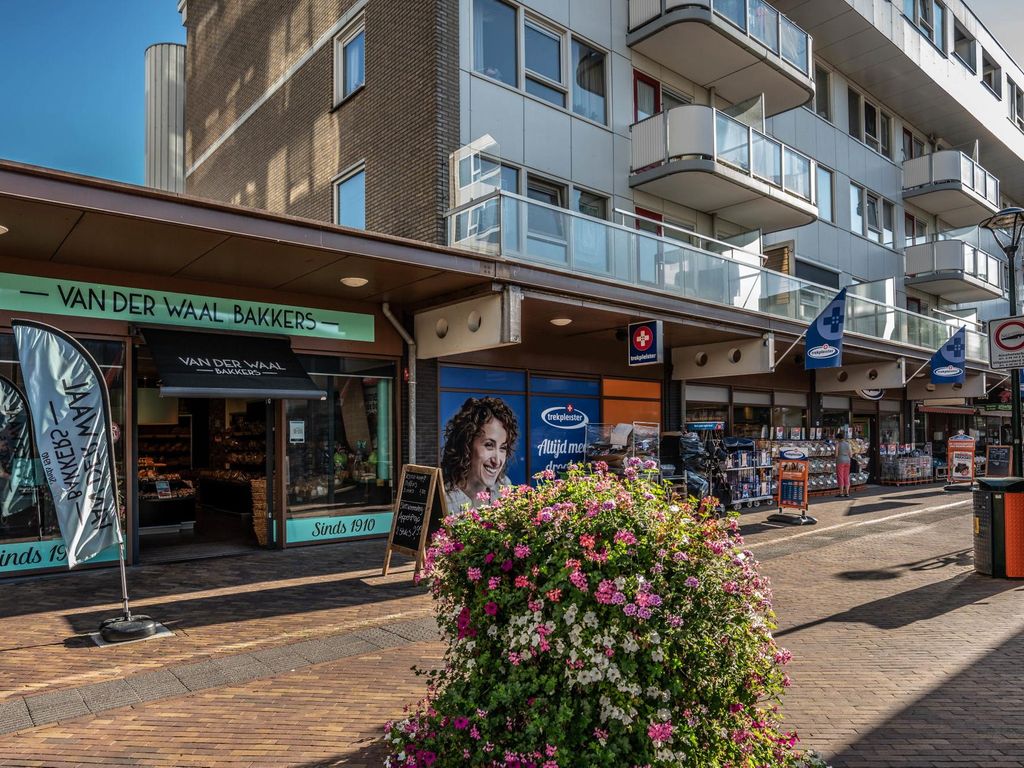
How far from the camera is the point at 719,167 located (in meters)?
14.9

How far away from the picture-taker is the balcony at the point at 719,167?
1473cm

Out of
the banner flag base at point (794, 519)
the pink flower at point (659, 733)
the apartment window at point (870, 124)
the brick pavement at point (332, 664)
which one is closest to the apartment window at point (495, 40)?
the brick pavement at point (332, 664)

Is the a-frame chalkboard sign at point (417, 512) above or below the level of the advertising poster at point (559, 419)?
below

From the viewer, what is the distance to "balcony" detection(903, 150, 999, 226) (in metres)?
25.0

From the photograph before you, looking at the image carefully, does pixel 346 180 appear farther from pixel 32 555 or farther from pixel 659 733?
pixel 659 733

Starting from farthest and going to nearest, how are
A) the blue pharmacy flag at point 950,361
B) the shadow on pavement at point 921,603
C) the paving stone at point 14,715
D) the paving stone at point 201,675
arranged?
the blue pharmacy flag at point 950,361 < the shadow on pavement at point 921,603 < the paving stone at point 201,675 < the paving stone at point 14,715

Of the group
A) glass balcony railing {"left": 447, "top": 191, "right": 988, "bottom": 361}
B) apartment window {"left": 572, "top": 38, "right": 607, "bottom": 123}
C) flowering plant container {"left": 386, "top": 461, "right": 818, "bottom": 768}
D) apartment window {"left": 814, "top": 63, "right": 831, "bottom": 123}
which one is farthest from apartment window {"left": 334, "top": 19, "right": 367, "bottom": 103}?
apartment window {"left": 814, "top": 63, "right": 831, "bottom": 123}

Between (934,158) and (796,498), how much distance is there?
17.2 m

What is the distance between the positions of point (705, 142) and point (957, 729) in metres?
12.3

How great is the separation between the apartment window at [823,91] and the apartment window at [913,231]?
6657mm

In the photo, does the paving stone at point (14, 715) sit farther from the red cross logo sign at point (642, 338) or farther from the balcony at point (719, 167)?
the balcony at point (719, 167)

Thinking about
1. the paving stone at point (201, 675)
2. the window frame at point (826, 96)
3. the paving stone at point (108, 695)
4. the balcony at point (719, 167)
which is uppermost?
the window frame at point (826, 96)

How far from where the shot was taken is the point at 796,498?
14.1 metres

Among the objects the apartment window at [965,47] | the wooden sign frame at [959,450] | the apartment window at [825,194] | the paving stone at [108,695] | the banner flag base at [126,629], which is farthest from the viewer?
the apartment window at [965,47]
